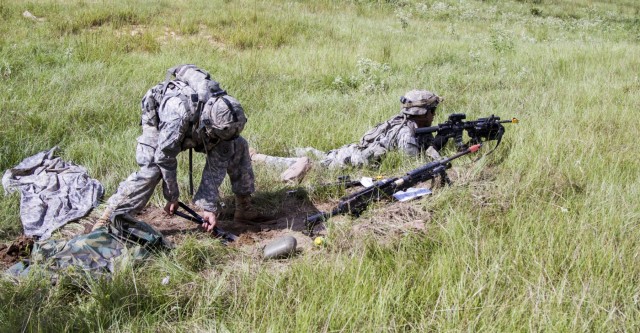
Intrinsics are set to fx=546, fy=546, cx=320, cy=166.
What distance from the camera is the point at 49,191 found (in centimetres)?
447

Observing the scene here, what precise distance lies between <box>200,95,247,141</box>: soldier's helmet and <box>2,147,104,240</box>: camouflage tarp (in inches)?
55.5

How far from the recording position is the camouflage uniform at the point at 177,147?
357 cm

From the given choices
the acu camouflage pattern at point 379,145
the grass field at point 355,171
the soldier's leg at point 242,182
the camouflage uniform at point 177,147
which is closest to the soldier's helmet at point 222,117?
the camouflage uniform at point 177,147

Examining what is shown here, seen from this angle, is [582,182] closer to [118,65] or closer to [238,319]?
[238,319]

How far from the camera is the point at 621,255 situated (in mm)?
2918

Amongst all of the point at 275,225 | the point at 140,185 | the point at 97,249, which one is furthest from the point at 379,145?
the point at 97,249

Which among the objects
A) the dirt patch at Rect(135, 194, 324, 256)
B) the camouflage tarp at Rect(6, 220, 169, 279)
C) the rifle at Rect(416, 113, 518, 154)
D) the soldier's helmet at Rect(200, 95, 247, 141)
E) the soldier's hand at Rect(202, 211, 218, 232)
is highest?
the soldier's helmet at Rect(200, 95, 247, 141)

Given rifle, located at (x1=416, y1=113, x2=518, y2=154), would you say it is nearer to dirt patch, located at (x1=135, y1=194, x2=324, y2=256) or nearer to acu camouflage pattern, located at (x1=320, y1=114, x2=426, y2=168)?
acu camouflage pattern, located at (x1=320, y1=114, x2=426, y2=168)

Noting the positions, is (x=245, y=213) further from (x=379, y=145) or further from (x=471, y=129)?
(x=471, y=129)

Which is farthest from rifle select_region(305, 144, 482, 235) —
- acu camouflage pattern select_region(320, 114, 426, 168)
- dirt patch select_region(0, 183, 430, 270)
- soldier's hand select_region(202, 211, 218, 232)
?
acu camouflage pattern select_region(320, 114, 426, 168)

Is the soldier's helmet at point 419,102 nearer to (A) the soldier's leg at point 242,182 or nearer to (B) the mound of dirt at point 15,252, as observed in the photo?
(A) the soldier's leg at point 242,182

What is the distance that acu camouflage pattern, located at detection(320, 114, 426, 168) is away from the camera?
493 centimetres

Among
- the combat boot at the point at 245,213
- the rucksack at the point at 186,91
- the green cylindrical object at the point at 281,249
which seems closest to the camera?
the green cylindrical object at the point at 281,249

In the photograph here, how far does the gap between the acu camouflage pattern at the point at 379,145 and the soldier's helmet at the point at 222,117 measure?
1625mm
